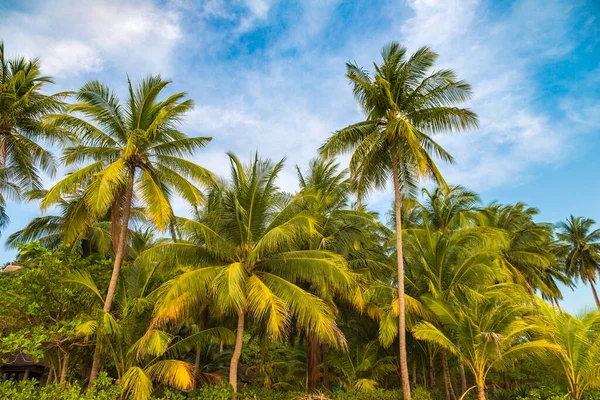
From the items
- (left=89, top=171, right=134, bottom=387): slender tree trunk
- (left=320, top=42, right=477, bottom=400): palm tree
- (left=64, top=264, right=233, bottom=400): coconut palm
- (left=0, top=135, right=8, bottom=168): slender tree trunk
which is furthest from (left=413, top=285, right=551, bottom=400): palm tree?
(left=0, top=135, right=8, bottom=168): slender tree trunk

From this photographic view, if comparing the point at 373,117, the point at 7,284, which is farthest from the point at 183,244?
the point at 373,117

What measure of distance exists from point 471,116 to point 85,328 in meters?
13.5

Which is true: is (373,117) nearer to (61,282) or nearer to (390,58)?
(390,58)

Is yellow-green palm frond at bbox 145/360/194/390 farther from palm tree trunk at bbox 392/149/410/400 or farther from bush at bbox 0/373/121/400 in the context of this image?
palm tree trunk at bbox 392/149/410/400

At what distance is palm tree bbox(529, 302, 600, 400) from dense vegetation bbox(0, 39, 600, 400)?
0.05 metres

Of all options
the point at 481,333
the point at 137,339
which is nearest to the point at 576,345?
the point at 481,333

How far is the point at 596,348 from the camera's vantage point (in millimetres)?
11953

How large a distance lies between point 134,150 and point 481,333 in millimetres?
11932

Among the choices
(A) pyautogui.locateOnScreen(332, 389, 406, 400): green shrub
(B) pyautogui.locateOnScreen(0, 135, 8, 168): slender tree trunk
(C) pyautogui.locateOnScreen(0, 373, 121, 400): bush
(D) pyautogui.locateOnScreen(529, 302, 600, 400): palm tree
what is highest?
(B) pyautogui.locateOnScreen(0, 135, 8, 168): slender tree trunk

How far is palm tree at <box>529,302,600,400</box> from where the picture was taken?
39.7 feet

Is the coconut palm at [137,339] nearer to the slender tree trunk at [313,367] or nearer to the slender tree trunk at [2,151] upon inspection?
A: the slender tree trunk at [313,367]

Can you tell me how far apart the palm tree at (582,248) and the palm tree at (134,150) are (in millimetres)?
29106

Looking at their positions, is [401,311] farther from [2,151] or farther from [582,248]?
[582,248]

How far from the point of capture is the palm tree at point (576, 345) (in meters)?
12.1
